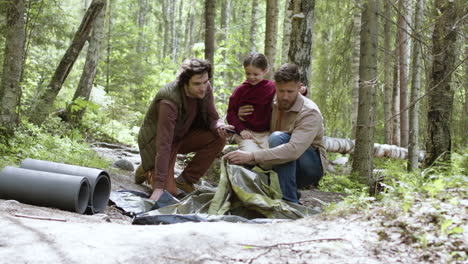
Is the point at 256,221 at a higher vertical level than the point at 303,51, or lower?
lower

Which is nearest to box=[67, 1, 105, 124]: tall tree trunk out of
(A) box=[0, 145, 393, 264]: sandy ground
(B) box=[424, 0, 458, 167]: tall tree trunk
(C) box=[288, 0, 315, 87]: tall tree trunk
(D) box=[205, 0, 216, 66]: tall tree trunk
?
(D) box=[205, 0, 216, 66]: tall tree trunk

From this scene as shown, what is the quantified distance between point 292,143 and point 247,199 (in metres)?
0.68

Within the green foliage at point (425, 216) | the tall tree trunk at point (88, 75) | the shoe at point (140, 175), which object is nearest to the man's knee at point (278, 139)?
the green foliage at point (425, 216)

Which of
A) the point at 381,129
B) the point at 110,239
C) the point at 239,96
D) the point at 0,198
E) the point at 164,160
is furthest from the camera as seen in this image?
the point at 381,129

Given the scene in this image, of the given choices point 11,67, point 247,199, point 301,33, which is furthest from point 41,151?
point 301,33

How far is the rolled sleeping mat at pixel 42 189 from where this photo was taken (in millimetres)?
3920

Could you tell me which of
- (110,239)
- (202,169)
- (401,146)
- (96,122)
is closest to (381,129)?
(401,146)

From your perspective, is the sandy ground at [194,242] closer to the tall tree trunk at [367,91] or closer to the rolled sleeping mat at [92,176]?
the rolled sleeping mat at [92,176]

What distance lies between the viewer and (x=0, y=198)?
13.1 ft

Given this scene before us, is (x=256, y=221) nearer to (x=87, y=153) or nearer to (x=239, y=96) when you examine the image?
(x=239, y=96)

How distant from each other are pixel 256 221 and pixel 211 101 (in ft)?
6.86

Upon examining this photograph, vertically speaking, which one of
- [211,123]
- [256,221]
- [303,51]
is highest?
[303,51]

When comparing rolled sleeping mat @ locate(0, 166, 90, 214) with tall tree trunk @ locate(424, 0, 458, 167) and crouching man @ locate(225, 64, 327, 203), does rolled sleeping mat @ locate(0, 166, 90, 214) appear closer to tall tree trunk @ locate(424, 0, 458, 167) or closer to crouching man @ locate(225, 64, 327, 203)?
crouching man @ locate(225, 64, 327, 203)

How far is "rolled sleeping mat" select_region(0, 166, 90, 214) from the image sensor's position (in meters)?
3.92
